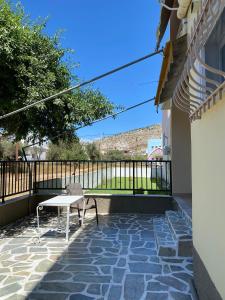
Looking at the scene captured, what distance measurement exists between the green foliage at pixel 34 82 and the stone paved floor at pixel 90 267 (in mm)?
2478

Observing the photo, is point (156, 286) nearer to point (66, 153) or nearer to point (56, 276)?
point (56, 276)

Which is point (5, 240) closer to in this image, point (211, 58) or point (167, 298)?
point (167, 298)

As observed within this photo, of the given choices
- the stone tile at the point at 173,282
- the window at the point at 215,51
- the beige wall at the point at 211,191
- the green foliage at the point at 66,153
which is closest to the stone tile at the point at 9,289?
the stone tile at the point at 173,282

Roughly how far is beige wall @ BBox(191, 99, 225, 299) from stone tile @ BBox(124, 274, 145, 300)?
978mm

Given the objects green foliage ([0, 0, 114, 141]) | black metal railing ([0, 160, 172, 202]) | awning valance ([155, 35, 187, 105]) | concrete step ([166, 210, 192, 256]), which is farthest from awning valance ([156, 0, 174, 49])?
black metal railing ([0, 160, 172, 202])

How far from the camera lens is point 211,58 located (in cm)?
298

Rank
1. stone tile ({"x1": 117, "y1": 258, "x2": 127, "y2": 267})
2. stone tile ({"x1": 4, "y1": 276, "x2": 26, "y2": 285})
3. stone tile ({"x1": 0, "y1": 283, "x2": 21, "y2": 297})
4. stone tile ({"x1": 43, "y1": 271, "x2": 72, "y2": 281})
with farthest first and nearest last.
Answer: stone tile ({"x1": 117, "y1": 258, "x2": 127, "y2": 267}), stone tile ({"x1": 43, "y1": 271, "x2": 72, "y2": 281}), stone tile ({"x1": 4, "y1": 276, "x2": 26, "y2": 285}), stone tile ({"x1": 0, "y1": 283, "x2": 21, "y2": 297})

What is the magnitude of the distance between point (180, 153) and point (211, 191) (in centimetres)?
683

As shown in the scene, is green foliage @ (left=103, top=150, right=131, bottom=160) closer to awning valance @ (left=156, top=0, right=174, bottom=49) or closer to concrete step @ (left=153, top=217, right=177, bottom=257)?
concrete step @ (left=153, top=217, right=177, bottom=257)

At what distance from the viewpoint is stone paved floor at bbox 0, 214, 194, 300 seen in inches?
151

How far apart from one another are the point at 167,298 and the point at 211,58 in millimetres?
2757

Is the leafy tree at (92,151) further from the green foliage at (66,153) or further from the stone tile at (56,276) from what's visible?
the stone tile at (56,276)

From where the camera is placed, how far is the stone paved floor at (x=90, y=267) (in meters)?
3.83

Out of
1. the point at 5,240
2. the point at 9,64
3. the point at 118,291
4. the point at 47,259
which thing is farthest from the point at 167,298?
the point at 9,64
